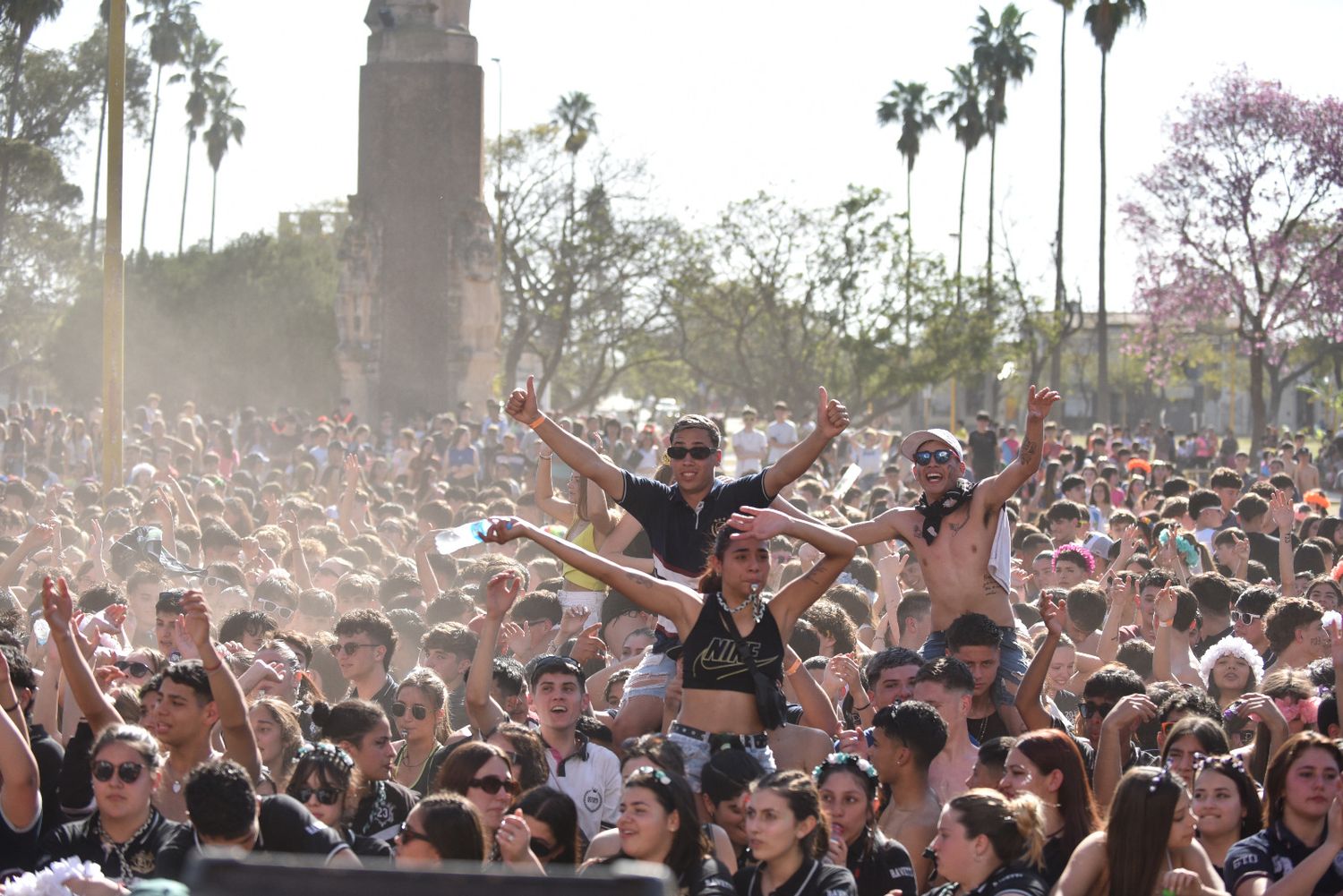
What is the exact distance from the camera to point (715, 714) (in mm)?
6125

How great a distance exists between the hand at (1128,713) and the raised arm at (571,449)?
7.29 ft

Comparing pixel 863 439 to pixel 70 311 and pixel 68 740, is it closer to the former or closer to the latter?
pixel 68 740

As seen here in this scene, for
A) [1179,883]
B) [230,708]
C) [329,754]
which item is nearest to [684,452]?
[329,754]

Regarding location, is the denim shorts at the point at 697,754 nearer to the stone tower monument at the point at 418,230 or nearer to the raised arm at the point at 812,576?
the raised arm at the point at 812,576

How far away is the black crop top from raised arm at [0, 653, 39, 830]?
7.61ft

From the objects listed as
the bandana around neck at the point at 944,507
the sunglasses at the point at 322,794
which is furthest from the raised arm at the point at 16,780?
the bandana around neck at the point at 944,507

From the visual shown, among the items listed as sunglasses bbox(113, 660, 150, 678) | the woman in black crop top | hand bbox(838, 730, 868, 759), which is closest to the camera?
the woman in black crop top

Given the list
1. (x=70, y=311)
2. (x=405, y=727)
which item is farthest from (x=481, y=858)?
(x=70, y=311)

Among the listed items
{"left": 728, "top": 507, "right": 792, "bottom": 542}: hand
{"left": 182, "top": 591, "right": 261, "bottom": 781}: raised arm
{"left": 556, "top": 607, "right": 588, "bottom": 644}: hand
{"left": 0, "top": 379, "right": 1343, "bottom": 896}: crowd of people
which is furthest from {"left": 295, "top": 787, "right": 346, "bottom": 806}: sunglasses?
{"left": 556, "top": 607, "right": 588, "bottom": 644}: hand

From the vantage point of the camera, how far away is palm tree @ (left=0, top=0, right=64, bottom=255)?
129 feet

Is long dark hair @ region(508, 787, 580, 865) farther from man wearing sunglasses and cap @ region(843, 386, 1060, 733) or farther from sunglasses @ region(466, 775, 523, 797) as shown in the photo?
man wearing sunglasses and cap @ region(843, 386, 1060, 733)

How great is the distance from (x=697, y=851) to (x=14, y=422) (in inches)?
931

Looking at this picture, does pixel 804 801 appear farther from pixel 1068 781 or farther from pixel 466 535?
pixel 466 535

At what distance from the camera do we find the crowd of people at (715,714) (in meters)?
5.22
